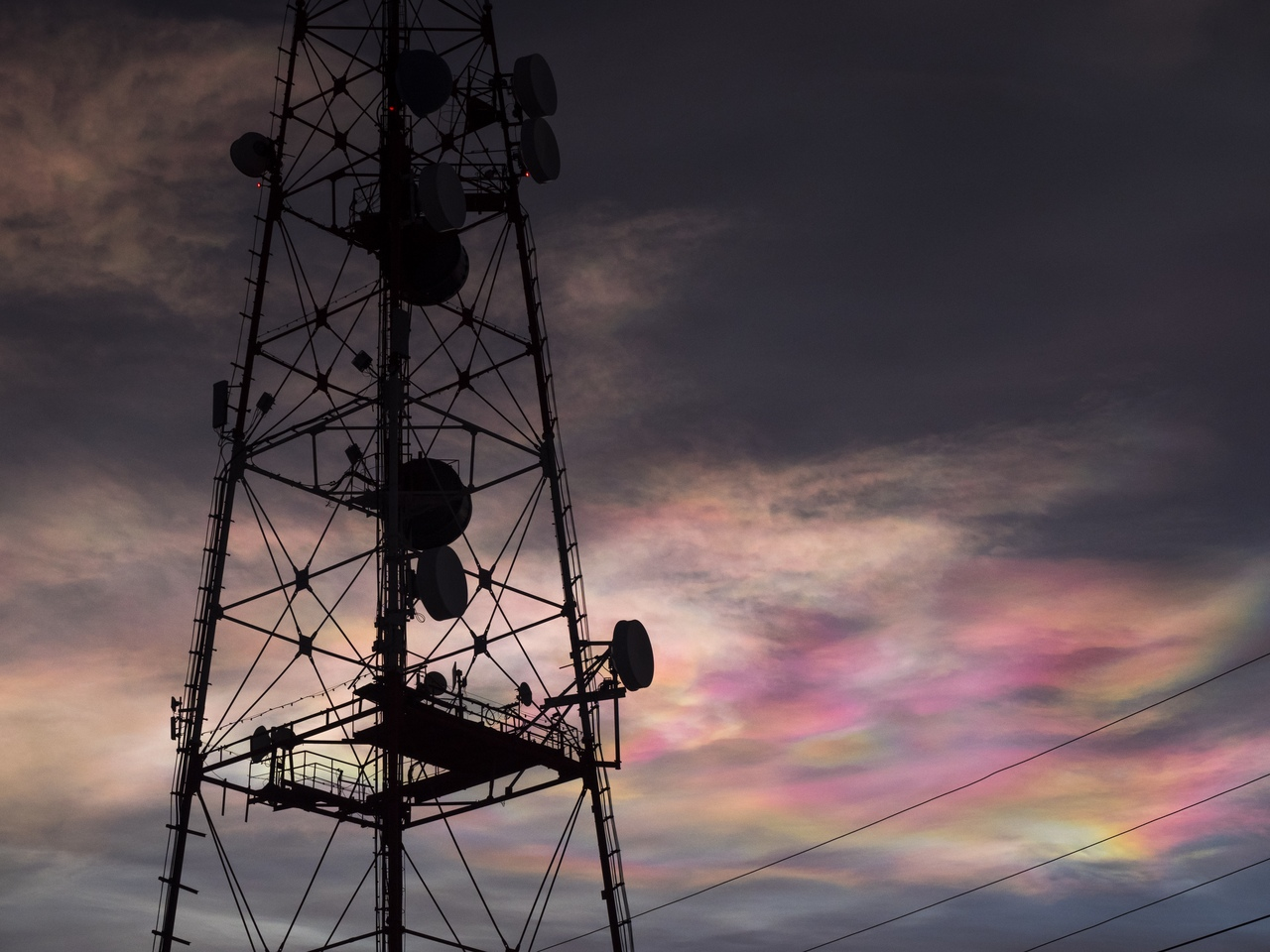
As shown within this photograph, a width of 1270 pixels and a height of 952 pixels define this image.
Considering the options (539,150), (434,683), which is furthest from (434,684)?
(539,150)

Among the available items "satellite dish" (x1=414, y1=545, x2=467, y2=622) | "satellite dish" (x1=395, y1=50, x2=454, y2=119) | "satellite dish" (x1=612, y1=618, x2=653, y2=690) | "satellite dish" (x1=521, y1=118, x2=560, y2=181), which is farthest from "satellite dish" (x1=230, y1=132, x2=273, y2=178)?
"satellite dish" (x1=612, y1=618, x2=653, y2=690)

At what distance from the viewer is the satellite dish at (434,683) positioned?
37.5 m

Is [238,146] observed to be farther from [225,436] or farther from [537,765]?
[537,765]

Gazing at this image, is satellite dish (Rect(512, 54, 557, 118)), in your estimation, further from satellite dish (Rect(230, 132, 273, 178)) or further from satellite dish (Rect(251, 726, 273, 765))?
satellite dish (Rect(251, 726, 273, 765))

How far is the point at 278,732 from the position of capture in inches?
1476

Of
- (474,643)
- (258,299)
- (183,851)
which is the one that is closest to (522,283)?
(258,299)

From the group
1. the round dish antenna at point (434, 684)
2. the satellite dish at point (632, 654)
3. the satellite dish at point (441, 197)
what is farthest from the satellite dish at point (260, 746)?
the satellite dish at point (441, 197)

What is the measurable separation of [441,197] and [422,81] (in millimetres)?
3383

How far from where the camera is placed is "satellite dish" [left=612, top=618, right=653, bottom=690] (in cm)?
3938

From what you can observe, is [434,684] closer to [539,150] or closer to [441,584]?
[441,584]

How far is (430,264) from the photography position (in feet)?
140

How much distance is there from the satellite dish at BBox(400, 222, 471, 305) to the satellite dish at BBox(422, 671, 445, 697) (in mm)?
10600

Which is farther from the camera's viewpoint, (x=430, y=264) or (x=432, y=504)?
(x=430, y=264)

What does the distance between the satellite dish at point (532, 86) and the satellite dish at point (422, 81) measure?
3129 millimetres
